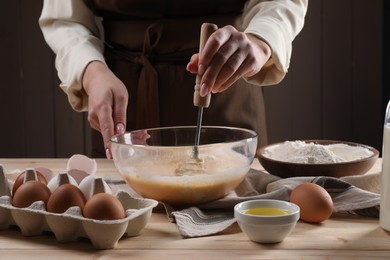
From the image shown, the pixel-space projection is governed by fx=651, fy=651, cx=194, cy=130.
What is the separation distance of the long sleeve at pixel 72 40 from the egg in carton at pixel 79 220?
1.98 ft

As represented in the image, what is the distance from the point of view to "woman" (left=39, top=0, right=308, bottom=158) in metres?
1.73

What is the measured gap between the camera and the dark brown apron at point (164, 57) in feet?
6.12

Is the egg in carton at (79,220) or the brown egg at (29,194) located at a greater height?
the brown egg at (29,194)

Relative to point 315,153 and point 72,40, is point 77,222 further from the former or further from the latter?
point 72,40

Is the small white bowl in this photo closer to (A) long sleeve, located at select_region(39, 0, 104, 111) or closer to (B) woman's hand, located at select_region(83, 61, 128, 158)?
(B) woman's hand, located at select_region(83, 61, 128, 158)

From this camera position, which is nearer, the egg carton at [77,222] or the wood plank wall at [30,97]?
the egg carton at [77,222]

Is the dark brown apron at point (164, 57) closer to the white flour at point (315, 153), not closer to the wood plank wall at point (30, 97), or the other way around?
the white flour at point (315, 153)

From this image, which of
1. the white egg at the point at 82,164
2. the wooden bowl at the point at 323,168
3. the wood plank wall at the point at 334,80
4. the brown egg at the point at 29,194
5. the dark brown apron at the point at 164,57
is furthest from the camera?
the wood plank wall at the point at 334,80

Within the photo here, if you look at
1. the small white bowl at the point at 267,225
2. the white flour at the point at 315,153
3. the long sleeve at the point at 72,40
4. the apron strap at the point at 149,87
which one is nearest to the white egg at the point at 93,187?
the small white bowl at the point at 267,225

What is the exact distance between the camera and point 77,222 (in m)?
1.06

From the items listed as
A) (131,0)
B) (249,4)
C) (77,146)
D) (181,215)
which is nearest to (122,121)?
(181,215)

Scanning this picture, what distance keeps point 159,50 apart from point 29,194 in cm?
86

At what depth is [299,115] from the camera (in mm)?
3012

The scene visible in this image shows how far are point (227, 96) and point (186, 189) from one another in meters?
0.77
